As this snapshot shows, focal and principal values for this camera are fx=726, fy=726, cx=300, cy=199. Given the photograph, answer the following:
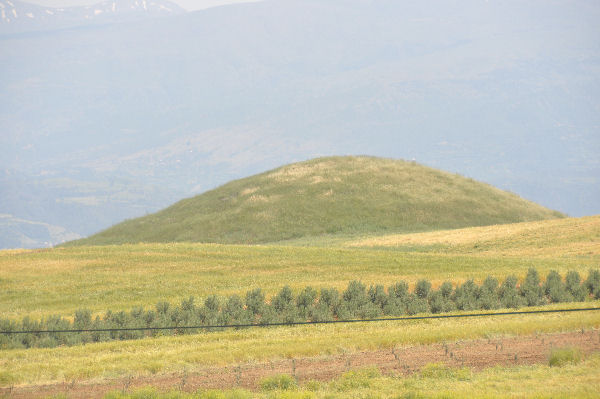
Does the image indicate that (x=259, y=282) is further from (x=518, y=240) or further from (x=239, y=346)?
(x=518, y=240)

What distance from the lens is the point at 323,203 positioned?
296 ft

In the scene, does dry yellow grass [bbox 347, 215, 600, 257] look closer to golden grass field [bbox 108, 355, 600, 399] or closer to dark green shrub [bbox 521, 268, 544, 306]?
dark green shrub [bbox 521, 268, 544, 306]

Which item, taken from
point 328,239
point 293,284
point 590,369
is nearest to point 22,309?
point 293,284

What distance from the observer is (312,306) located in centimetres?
2878

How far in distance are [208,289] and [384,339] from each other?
16494 millimetres

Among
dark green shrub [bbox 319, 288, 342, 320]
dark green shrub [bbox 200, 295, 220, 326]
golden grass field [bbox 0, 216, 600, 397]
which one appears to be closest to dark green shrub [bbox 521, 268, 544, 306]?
golden grass field [bbox 0, 216, 600, 397]

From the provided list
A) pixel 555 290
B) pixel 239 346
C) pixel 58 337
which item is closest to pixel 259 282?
pixel 58 337

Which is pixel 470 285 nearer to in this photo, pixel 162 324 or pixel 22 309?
pixel 162 324

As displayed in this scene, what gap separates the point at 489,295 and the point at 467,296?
87 cm

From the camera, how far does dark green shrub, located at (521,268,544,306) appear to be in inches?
1123

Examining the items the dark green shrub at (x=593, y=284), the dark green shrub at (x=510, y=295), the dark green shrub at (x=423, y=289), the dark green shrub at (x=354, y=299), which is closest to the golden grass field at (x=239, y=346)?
the dark green shrub at (x=354, y=299)

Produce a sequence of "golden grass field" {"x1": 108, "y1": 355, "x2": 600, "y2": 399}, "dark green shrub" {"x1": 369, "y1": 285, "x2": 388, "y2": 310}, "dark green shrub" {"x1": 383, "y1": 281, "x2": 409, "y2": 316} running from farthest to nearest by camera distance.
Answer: "dark green shrub" {"x1": 369, "y1": 285, "x2": 388, "y2": 310}
"dark green shrub" {"x1": 383, "y1": 281, "x2": 409, "y2": 316}
"golden grass field" {"x1": 108, "y1": 355, "x2": 600, "y2": 399}

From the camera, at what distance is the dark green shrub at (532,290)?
28516mm

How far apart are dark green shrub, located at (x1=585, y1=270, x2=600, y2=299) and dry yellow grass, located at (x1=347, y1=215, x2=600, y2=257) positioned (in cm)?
1399
